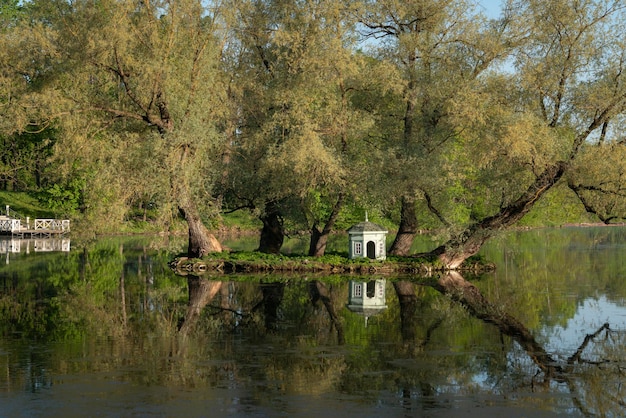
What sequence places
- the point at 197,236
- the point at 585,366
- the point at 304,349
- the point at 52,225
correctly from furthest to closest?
the point at 52,225 → the point at 197,236 → the point at 304,349 → the point at 585,366

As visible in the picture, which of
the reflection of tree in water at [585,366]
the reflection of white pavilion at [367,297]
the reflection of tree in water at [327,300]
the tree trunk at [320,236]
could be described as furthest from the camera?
→ the tree trunk at [320,236]

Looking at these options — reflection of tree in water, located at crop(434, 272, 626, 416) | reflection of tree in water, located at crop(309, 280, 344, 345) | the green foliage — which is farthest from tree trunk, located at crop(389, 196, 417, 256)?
the green foliage

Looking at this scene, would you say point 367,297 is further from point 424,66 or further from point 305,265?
point 424,66

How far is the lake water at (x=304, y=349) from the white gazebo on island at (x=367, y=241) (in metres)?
3.58

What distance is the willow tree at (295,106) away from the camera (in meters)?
33.4

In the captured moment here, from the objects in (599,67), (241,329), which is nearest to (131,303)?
(241,329)

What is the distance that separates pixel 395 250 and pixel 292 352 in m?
21.5

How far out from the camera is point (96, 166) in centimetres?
3466

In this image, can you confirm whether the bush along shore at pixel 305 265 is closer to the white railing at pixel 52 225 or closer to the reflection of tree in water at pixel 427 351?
the reflection of tree in water at pixel 427 351

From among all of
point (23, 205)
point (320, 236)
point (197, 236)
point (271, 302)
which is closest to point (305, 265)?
point (320, 236)

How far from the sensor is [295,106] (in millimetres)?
33438

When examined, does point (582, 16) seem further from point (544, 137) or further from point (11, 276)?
point (11, 276)

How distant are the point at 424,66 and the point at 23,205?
55.0 m

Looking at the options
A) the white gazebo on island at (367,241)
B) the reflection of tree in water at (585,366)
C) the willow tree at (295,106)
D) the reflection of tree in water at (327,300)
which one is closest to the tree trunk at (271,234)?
the willow tree at (295,106)
